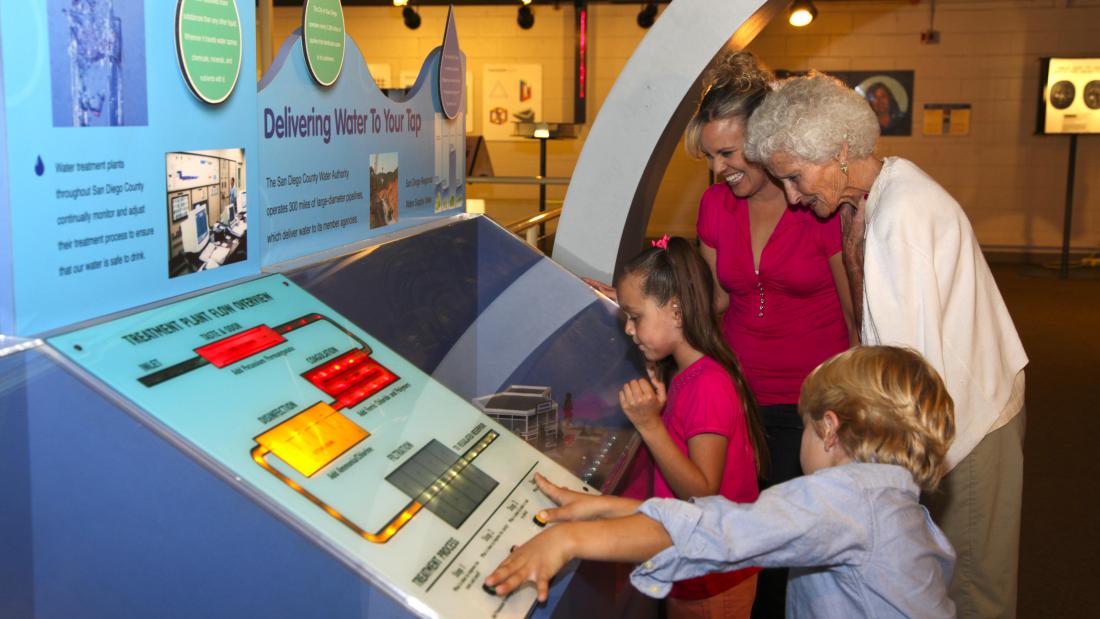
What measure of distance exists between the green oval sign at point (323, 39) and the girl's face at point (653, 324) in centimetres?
73

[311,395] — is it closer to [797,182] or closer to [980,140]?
[797,182]

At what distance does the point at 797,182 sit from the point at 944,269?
31 centimetres

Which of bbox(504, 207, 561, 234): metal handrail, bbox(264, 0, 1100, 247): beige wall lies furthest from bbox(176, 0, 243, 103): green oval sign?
bbox(264, 0, 1100, 247): beige wall

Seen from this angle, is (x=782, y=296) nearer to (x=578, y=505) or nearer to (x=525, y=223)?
(x=525, y=223)

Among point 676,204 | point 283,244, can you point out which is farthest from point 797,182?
point 676,204

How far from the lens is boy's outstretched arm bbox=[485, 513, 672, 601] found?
A: 1146mm

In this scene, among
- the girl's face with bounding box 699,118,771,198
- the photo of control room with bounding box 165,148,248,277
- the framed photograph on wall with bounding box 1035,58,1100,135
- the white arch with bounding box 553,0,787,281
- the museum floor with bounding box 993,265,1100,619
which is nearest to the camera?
the photo of control room with bounding box 165,148,248,277

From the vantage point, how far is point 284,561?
1.00 meters

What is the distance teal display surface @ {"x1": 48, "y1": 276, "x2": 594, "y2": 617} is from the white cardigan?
674mm

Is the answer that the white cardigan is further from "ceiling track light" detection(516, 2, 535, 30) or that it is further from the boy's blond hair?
"ceiling track light" detection(516, 2, 535, 30)

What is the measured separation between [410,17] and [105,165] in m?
10.1

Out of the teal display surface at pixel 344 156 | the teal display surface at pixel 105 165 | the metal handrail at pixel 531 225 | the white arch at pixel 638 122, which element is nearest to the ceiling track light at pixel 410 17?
the metal handrail at pixel 531 225

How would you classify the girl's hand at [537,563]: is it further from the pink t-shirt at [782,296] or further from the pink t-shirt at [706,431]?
the pink t-shirt at [782,296]

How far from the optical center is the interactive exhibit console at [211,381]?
0.99 meters
